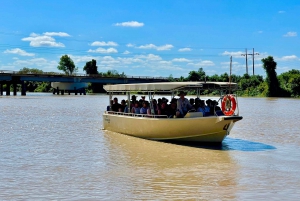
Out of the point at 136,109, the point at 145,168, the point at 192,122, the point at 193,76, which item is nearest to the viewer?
the point at 145,168

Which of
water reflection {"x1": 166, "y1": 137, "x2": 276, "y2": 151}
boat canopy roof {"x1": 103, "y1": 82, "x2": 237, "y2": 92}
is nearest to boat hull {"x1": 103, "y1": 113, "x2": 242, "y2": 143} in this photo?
water reflection {"x1": 166, "y1": 137, "x2": 276, "y2": 151}

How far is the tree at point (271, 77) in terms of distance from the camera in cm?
9038

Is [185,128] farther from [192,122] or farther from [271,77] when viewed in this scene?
[271,77]

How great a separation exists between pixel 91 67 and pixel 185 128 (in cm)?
13585

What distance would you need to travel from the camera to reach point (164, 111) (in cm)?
1809

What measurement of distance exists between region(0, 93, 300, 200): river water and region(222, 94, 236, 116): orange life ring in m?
1.30

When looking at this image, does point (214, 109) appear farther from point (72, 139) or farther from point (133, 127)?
point (72, 139)

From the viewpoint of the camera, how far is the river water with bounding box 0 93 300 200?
1036 cm

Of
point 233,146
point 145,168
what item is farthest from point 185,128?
point 145,168

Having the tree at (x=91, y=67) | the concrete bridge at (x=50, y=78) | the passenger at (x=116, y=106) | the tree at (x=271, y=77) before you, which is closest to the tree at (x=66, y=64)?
the tree at (x=91, y=67)

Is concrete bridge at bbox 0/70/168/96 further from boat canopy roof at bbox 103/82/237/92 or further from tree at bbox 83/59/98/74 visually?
boat canopy roof at bbox 103/82/237/92

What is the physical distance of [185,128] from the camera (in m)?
17.1

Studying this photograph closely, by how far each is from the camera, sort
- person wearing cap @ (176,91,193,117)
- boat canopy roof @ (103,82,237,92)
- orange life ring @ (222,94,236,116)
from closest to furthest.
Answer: orange life ring @ (222,94,236,116) < boat canopy roof @ (103,82,237,92) < person wearing cap @ (176,91,193,117)

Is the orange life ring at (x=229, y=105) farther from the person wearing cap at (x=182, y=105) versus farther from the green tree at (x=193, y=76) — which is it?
the green tree at (x=193, y=76)
